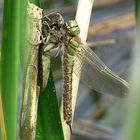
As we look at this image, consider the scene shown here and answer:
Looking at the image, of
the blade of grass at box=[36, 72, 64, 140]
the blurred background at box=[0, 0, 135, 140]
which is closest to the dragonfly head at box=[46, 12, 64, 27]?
the blade of grass at box=[36, 72, 64, 140]

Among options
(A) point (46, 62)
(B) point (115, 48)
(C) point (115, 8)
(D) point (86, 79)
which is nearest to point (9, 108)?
(A) point (46, 62)

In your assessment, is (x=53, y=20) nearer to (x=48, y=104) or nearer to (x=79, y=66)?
(x=79, y=66)

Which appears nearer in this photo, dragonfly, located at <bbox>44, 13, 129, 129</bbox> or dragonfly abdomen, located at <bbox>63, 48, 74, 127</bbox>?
dragonfly abdomen, located at <bbox>63, 48, 74, 127</bbox>

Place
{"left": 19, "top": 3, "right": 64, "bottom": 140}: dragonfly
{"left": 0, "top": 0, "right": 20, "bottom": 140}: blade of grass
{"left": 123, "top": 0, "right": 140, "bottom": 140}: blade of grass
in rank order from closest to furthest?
{"left": 123, "top": 0, "right": 140, "bottom": 140}: blade of grass
{"left": 0, "top": 0, "right": 20, "bottom": 140}: blade of grass
{"left": 19, "top": 3, "right": 64, "bottom": 140}: dragonfly

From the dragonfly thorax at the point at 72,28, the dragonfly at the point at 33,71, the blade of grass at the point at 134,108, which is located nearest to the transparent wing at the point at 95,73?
the dragonfly thorax at the point at 72,28

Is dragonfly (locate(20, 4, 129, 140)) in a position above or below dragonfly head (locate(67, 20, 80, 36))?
below

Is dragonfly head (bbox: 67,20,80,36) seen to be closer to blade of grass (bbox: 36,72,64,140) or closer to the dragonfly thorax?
the dragonfly thorax

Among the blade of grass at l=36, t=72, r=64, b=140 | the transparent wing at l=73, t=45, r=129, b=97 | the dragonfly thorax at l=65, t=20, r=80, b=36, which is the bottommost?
the blade of grass at l=36, t=72, r=64, b=140

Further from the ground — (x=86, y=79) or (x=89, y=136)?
(x=86, y=79)
